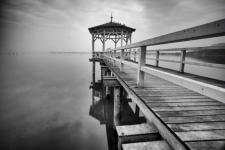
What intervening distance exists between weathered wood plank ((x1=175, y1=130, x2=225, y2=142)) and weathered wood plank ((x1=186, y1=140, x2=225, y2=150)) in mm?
50

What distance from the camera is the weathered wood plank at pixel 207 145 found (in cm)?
112

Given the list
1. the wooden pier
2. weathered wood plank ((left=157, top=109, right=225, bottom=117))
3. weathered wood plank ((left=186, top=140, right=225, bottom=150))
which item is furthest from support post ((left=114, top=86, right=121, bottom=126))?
weathered wood plank ((left=186, top=140, right=225, bottom=150))

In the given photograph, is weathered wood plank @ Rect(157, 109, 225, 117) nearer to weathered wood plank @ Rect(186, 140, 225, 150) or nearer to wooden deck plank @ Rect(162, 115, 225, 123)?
wooden deck plank @ Rect(162, 115, 225, 123)

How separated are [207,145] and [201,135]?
15cm

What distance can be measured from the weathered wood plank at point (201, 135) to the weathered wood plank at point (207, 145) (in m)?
0.05

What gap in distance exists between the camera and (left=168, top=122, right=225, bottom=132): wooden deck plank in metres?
1.41

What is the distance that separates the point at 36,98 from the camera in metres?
11.8

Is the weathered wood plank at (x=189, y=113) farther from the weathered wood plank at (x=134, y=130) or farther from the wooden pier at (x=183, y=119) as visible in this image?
the weathered wood plank at (x=134, y=130)

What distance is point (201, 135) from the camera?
1306 mm

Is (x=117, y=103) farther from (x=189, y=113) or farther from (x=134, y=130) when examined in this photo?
(x=134, y=130)

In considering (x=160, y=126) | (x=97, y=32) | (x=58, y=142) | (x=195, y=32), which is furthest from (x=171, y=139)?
(x=97, y=32)

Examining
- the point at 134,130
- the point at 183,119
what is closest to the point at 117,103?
the point at 183,119

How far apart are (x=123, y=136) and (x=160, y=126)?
55cm

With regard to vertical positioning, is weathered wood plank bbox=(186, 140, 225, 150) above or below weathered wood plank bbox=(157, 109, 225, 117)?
below
